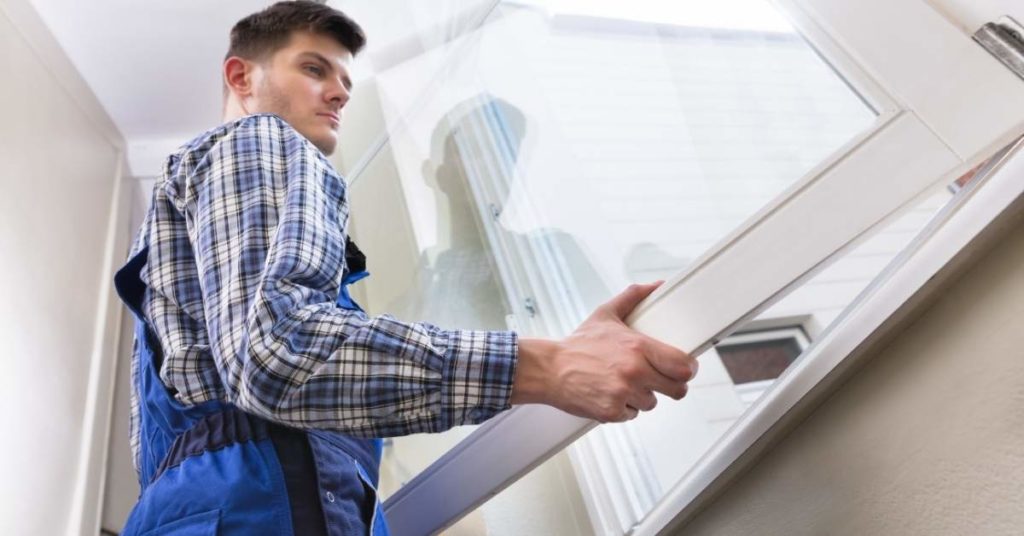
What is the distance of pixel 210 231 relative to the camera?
2.24 feet

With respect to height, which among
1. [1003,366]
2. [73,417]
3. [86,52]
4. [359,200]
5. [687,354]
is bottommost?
[1003,366]

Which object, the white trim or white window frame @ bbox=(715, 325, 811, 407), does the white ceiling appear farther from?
the white trim

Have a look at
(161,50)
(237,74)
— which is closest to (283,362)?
(237,74)

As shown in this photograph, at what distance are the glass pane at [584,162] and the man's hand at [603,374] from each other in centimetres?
18

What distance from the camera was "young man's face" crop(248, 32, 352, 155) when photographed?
1088mm

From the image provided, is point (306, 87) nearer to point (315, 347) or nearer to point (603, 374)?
point (315, 347)

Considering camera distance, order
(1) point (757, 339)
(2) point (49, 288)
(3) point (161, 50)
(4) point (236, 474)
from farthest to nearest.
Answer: (3) point (161, 50) < (2) point (49, 288) < (1) point (757, 339) < (4) point (236, 474)

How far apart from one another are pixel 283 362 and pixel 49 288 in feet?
5.05

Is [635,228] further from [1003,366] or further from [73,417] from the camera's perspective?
[73,417]

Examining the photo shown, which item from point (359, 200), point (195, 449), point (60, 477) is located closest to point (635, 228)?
point (195, 449)

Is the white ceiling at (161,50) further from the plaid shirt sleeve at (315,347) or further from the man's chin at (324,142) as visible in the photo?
the plaid shirt sleeve at (315,347)

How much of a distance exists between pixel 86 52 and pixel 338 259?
6.89 feet

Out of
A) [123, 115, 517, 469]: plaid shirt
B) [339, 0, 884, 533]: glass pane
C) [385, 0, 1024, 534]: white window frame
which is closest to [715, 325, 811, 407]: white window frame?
[339, 0, 884, 533]: glass pane

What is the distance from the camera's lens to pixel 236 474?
692mm
